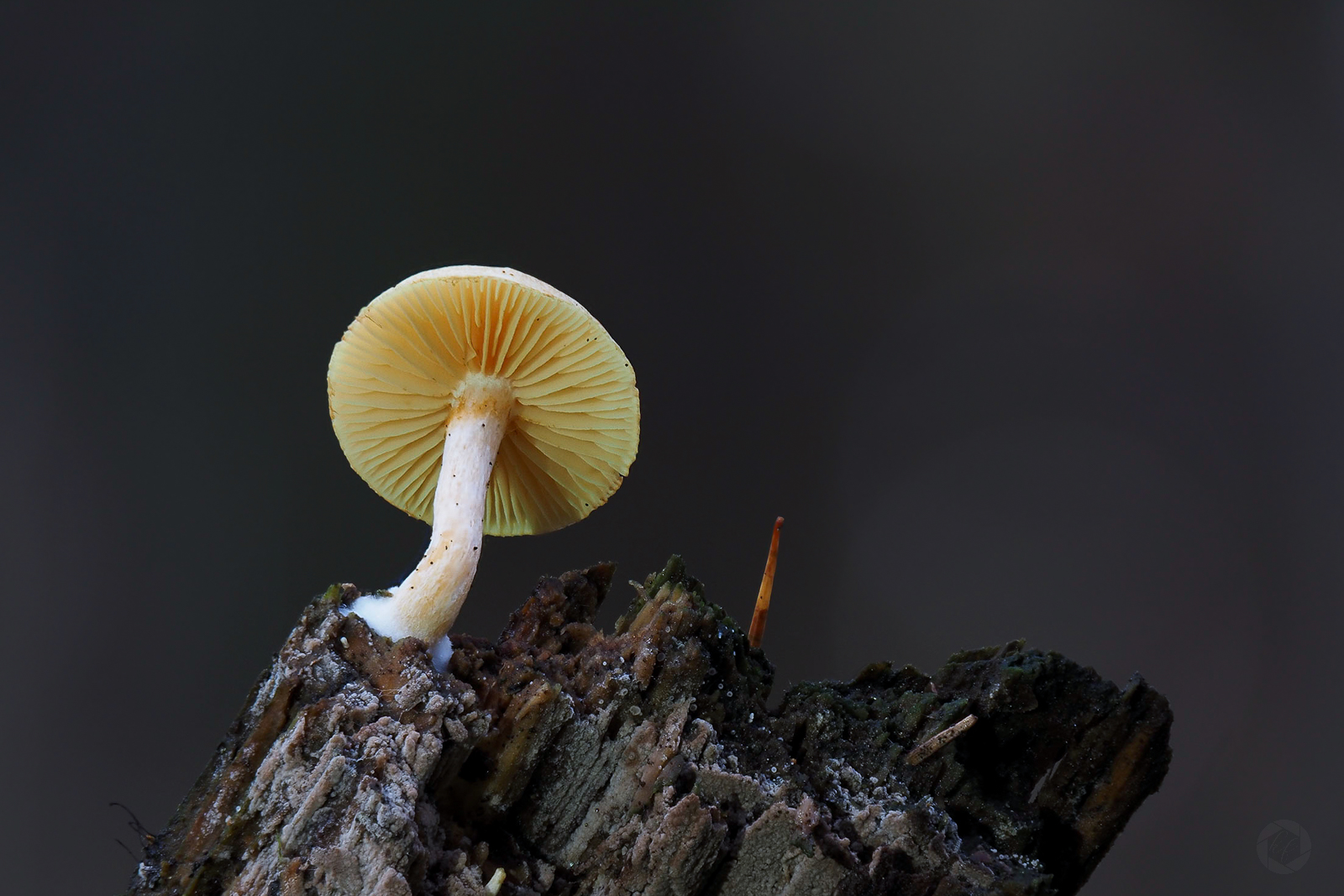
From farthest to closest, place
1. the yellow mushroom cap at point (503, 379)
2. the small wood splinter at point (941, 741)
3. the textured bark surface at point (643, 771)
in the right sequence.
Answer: the yellow mushroom cap at point (503, 379)
the small wood splinter at point (941, 741)
the textured bark surface at point (643, 771)

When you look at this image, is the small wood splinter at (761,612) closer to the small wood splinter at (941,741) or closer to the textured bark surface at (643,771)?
the textured bark surface at (643,771)

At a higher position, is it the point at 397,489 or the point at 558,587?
the point at 397,489

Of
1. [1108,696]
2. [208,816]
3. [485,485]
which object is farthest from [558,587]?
[1108,696]

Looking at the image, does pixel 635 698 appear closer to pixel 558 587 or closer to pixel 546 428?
pixel 558 587

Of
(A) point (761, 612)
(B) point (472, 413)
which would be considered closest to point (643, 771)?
(A) point (761, 612)

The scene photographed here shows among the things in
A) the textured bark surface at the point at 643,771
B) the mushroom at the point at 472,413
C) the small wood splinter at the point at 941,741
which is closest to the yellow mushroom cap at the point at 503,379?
the mushroom at the point at 472,413

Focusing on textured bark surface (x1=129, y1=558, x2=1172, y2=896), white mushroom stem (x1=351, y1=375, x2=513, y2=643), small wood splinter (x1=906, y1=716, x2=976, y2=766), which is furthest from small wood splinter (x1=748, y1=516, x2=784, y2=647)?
white mushroom stem (x1=351, y1=375, x2=513, y2=643)
